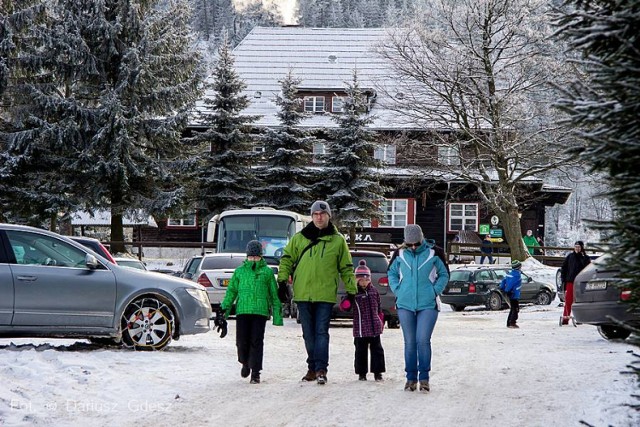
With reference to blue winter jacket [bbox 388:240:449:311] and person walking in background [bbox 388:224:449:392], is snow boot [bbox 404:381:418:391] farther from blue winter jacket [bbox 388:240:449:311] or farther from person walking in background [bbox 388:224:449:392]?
blue winter jacket [bbox 388:240:449:311]

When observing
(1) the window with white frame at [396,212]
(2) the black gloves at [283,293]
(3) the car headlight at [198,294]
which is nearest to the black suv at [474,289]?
(3) the car headlight at [198,294]

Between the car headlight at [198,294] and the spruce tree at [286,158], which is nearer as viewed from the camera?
the car headlight at [198,294]

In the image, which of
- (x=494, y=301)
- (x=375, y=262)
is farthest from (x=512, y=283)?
(x=494, y=301)

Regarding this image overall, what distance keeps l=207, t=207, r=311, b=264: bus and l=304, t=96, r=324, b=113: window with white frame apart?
28.2 m

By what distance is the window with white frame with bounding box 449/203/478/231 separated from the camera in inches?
2071

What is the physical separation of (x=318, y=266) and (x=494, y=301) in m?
21.0

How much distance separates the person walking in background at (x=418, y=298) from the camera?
948 cm

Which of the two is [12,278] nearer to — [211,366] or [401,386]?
[211,366]

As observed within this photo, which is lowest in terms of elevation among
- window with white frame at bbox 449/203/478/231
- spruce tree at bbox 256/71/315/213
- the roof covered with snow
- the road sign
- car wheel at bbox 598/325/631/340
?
car wheel at bbox 598/325/631/340

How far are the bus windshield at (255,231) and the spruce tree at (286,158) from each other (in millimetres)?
15311

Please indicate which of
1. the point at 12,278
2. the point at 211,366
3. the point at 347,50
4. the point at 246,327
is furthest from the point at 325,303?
the point at 347,50

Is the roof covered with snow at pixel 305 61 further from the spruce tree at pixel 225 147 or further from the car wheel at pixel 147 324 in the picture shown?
the car wheel at pixel 147 324

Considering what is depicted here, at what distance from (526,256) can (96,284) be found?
2842 cm

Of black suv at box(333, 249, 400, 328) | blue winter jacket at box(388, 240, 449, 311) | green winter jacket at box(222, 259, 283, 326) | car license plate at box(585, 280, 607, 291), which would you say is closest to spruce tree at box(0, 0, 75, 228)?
black suv at box(333, 249, 400, 328)
